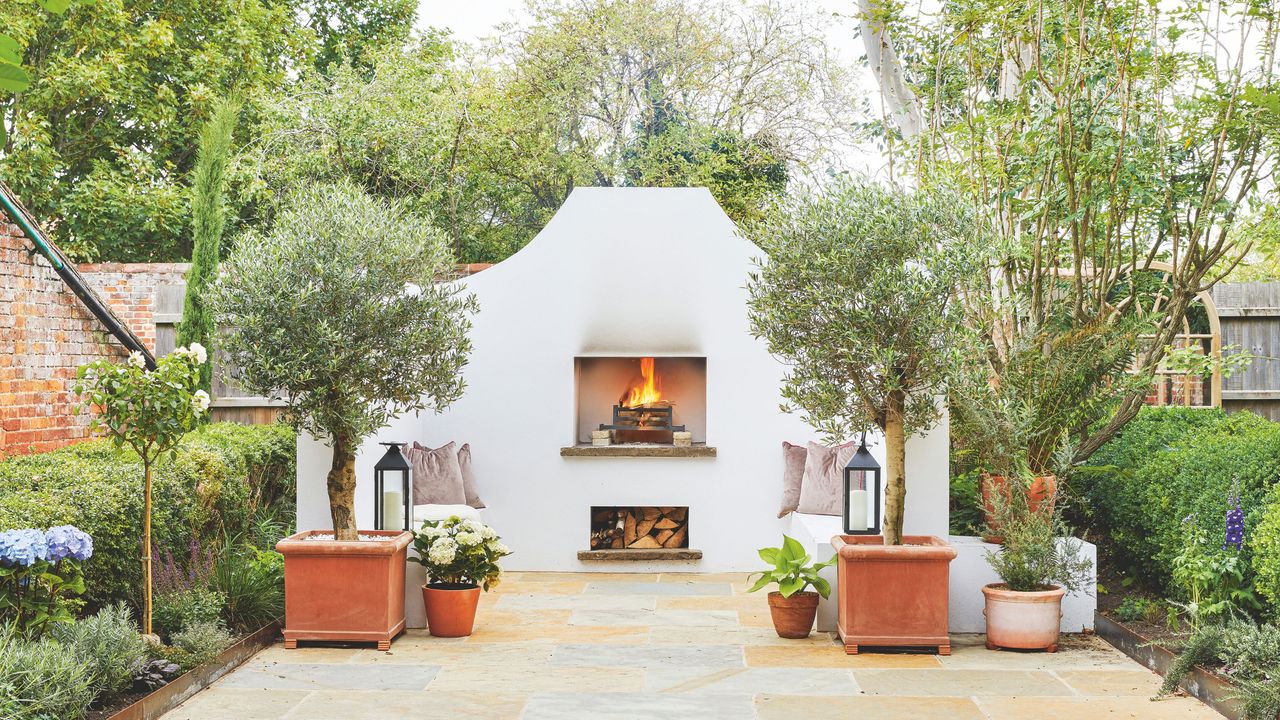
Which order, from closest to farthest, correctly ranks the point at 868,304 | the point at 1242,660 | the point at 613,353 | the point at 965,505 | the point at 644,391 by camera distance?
the point at 1242,660 < the point at 868,304 < the point at 965,505 < the point at 613,353 < the point at 644,391

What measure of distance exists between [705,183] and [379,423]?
8.77m

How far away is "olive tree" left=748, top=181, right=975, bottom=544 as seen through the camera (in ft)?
17.2

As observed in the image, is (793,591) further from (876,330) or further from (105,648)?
(105,648)

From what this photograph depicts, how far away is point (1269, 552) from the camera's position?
437 cm

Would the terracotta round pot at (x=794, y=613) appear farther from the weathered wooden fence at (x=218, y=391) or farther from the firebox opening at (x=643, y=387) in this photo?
the weathered wooden fence at (x=218, y=391)

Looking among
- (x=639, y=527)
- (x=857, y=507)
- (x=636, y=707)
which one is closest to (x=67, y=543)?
(x=636, y=707)

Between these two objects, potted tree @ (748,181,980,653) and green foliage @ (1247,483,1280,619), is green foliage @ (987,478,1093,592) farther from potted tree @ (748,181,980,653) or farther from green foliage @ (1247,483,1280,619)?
green foliage @ (1247,483,1280,619)

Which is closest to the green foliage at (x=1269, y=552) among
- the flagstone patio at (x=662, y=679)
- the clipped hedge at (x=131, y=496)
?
the flagstone patio at (x=662, y=679)

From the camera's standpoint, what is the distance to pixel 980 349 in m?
5.82

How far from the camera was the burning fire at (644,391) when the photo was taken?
843 cm

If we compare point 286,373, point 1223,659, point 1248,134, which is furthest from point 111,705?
point 1248,134

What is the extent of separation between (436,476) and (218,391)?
12.7ft

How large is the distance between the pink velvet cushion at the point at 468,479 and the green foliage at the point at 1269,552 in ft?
15.8

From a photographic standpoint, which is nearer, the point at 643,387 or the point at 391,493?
the point at 391,493
